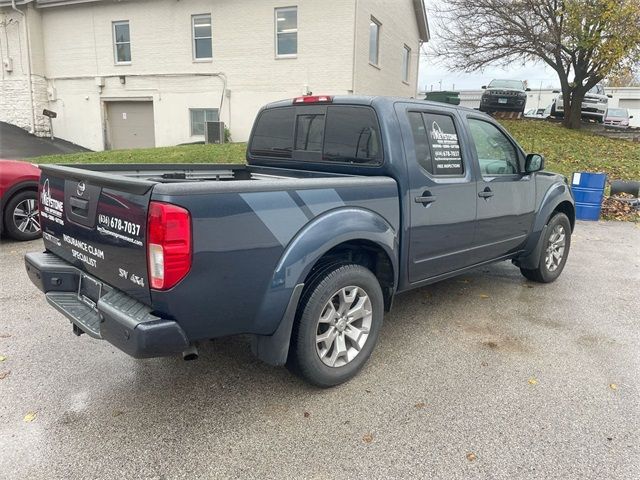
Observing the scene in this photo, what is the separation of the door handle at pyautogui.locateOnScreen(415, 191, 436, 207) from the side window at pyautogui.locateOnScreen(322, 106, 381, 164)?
42 cm

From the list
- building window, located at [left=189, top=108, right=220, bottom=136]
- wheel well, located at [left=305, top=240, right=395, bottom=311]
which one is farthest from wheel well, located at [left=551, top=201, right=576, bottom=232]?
building window, located at [left=189, top=108, right=220, bottom=136]

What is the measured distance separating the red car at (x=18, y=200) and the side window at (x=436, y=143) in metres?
5.35

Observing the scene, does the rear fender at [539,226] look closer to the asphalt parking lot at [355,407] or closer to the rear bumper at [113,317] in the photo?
the asphalt parking lot at [355,407]

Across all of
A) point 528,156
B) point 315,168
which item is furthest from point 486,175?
point 315,168

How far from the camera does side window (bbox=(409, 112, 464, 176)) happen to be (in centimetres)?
378

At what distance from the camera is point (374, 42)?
57.1ft

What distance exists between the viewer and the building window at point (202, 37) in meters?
16.9

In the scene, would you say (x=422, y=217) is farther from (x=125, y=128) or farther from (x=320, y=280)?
(x=125, y=128)

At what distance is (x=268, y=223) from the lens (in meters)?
2.68

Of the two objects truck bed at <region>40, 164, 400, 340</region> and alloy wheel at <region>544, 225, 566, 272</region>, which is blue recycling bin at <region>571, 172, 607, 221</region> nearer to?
alloy wheel at <region>544, 225, 566, 272</region>

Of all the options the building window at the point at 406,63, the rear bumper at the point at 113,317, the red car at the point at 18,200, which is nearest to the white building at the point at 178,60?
the building window at the point at 406,63

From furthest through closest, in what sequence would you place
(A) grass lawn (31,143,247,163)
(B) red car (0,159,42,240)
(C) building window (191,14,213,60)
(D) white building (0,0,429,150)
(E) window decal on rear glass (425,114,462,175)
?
(C) building window (191,14,213,60)
(D) white building (0,0,429,150)
(A) grass lawn (31,143,247,163)
(B) red car (0,159,42,240)
(E) window decal on rear glass (425,114,462,175)

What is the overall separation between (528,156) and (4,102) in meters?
21.9

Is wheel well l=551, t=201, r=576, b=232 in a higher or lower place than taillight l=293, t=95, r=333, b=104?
lower
